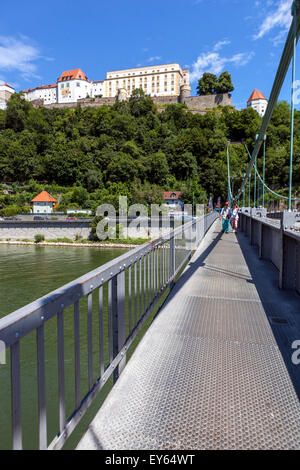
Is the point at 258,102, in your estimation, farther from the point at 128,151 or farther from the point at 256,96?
the point at 128,151

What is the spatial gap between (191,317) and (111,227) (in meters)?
43.4

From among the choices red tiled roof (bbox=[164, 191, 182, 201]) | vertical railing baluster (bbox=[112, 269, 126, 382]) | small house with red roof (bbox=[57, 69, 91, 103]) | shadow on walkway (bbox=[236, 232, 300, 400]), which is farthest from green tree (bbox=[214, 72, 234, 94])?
vertical railing baluster (bbox=[112, 269, 126, 382])

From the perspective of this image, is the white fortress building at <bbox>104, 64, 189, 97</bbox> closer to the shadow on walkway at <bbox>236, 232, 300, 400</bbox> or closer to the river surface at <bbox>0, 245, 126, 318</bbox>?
the river surface at <bbox>0, 245, 126, 318</bbox>

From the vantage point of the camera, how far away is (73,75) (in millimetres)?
98000

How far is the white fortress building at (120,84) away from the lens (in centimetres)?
9575

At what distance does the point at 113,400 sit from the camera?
71.1 inches

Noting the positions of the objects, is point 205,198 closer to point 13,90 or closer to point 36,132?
point 36,132

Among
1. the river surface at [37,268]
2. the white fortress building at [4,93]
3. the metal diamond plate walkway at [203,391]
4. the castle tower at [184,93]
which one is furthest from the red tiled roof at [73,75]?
the metal diamond plate walkway at [203,391]

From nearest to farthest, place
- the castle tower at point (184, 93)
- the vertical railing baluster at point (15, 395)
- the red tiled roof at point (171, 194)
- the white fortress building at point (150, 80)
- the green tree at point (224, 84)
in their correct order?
1. the vertical railing baluster at point (15, 395)
2. the red tiled roof at point (171, 194)
3. the green tree at point (224, 84)
4. the castle tower at point (184, 93)
5. the white fortress building at point (150, 80)

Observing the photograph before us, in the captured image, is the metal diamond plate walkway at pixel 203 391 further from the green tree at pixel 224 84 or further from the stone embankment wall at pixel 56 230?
the green tree at pixel 224 84

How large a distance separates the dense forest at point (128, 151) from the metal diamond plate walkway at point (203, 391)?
53.6 meters

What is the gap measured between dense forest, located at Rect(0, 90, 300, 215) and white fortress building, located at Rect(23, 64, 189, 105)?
10.6 metres

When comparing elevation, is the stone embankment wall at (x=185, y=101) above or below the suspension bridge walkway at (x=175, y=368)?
above
